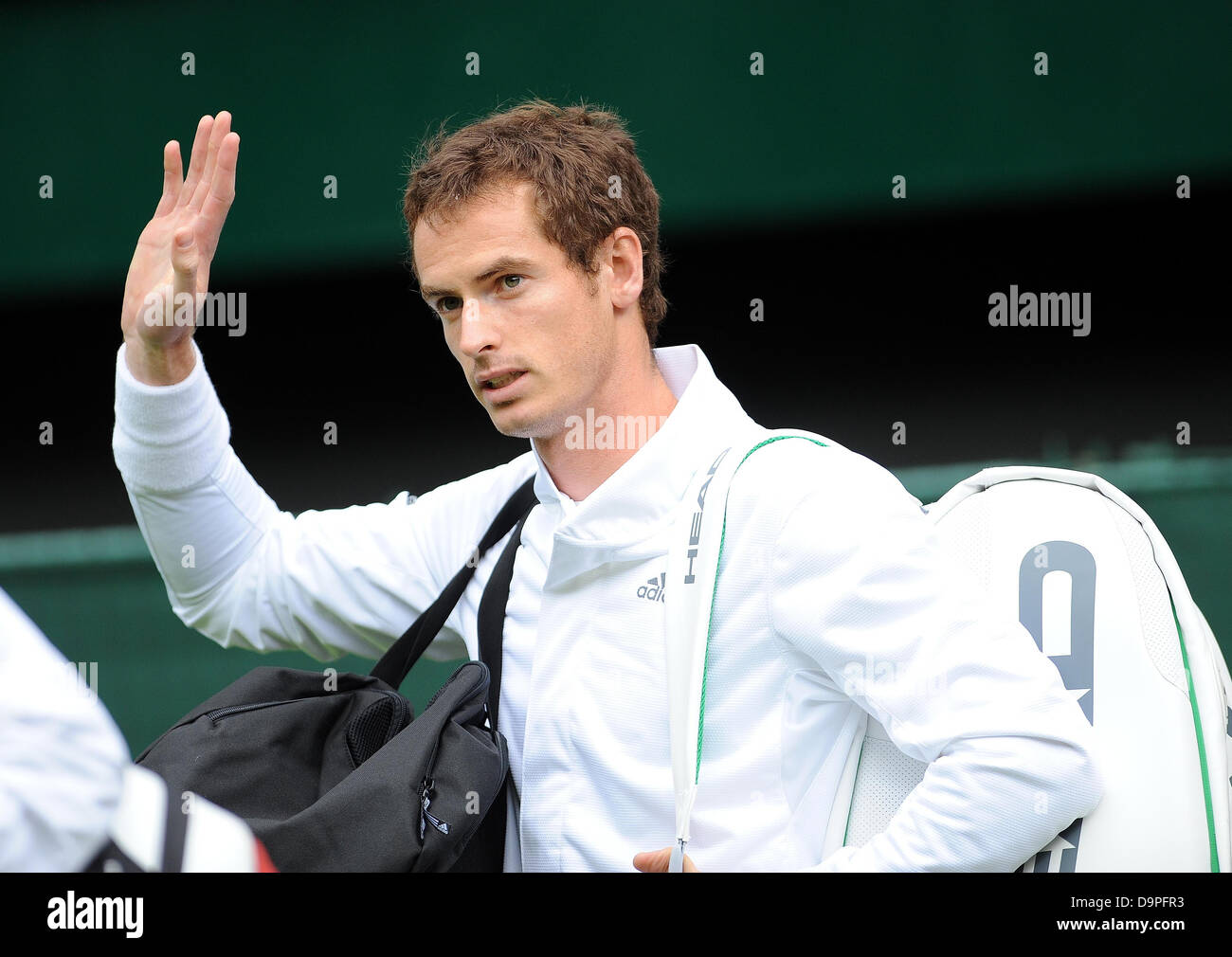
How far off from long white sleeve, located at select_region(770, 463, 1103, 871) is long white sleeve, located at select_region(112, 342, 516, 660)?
27.7 inches

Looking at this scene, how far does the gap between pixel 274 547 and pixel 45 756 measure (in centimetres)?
122

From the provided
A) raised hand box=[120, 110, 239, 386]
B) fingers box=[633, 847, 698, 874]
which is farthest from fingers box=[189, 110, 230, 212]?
fingers box=[633, 847, 698, 874]

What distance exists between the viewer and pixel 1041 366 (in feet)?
13.3

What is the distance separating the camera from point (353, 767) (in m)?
1.66

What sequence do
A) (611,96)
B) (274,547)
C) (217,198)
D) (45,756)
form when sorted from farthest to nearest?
(611,96), (274,547), (217,198), (45,756)

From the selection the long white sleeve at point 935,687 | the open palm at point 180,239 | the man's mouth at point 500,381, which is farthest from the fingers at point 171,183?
the long white sleeve at point 935,687

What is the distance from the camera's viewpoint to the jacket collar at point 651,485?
174 centimetres

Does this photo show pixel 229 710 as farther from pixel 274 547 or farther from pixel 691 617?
pixel 691 617

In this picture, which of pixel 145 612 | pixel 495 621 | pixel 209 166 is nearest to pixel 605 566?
pixel 495 621

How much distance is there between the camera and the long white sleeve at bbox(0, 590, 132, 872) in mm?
892

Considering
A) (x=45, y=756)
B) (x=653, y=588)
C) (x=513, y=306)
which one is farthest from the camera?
(x=513, y=306)

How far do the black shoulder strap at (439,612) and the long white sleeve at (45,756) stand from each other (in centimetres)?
87

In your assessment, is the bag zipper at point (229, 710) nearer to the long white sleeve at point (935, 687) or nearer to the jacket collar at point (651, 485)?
the jacket collar at point (651, 485)

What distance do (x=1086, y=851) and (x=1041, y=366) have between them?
2859mm
